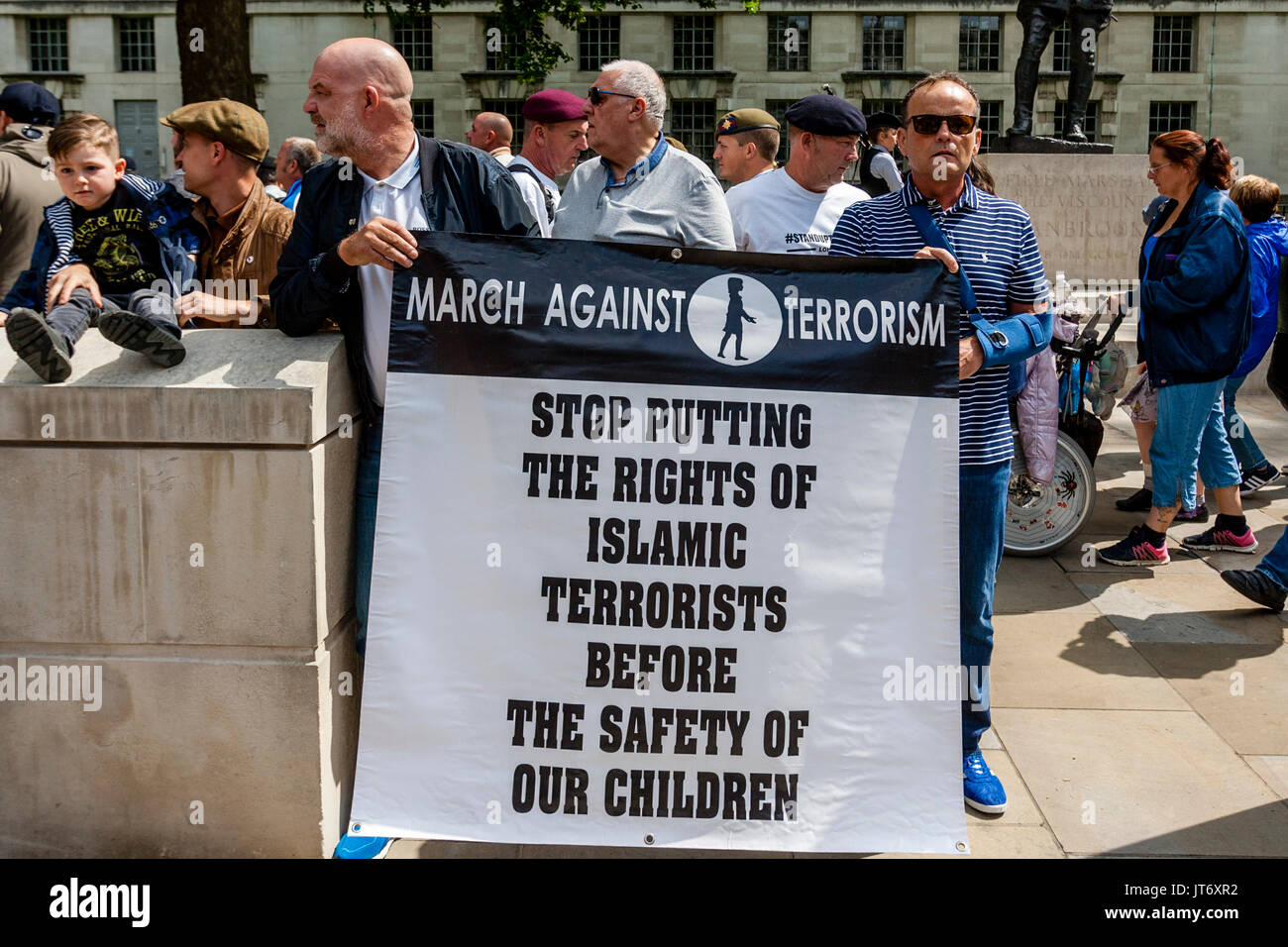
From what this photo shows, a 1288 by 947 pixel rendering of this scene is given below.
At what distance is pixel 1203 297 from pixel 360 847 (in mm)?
4876

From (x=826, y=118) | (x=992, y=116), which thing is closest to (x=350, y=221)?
(x=826, y=118)

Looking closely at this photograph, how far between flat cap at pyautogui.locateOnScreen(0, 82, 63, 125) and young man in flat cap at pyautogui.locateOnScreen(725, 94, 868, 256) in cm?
334

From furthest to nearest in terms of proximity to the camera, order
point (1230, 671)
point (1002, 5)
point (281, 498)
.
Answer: point (1002, 5) < point (1230, 671) < point (281, 498)

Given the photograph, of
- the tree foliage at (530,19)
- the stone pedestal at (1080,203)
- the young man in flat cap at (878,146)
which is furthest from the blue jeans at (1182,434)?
the tree foliage at (530,19)

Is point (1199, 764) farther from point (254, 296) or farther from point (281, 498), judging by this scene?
point (254, 296)

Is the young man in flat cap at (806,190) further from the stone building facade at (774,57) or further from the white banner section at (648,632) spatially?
the stone building facade at (774,57)

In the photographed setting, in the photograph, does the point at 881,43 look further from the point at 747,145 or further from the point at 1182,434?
the point at 1182,434

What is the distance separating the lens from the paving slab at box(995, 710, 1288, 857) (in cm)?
372

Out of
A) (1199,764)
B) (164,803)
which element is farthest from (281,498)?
(1199,764)

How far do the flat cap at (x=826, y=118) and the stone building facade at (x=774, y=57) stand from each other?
138ft

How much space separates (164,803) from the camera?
10.8ft

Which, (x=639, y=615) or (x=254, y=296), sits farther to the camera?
(x=254, y=296)

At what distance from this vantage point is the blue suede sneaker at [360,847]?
3324 mm
